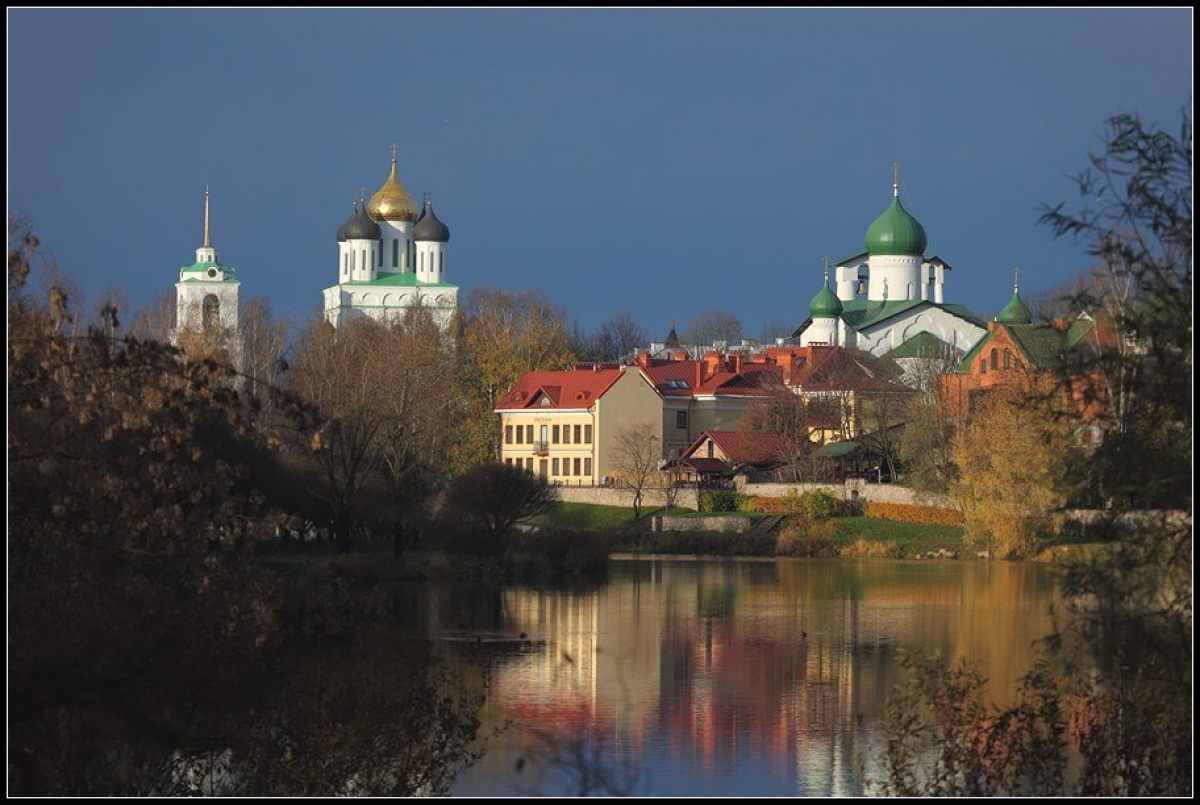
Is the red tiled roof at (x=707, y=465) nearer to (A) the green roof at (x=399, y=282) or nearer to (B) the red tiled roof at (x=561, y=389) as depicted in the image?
(B) the red tiled roof at (x=561, y=389)

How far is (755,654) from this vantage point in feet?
87.3

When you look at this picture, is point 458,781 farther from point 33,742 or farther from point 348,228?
point 348,228

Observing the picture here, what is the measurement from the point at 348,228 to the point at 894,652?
286 feet

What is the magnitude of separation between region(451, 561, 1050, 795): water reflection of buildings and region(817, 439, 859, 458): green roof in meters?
17.7

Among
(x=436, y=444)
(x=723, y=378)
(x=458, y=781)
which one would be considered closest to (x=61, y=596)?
(x=458, y=781)

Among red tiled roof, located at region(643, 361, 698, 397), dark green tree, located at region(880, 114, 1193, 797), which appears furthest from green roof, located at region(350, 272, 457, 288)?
dark green tree, located at region(880, 114, 1193, 797)

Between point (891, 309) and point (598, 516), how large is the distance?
38785 mm

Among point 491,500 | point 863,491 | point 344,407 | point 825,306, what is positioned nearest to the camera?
point 491,500

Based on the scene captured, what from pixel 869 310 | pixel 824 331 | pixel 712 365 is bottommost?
pixel 712 365

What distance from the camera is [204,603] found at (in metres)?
15.5

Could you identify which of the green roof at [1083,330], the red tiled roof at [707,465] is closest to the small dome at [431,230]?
the red tiled roof at [707,465]

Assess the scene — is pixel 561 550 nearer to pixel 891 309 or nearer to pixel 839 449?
pixel 839 449

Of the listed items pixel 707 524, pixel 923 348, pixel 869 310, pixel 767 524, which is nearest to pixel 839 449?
pixel 707 524

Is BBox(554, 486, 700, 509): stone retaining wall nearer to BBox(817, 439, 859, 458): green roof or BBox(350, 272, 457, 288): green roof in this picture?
BBox(817, 439, 859, 458): green roof
